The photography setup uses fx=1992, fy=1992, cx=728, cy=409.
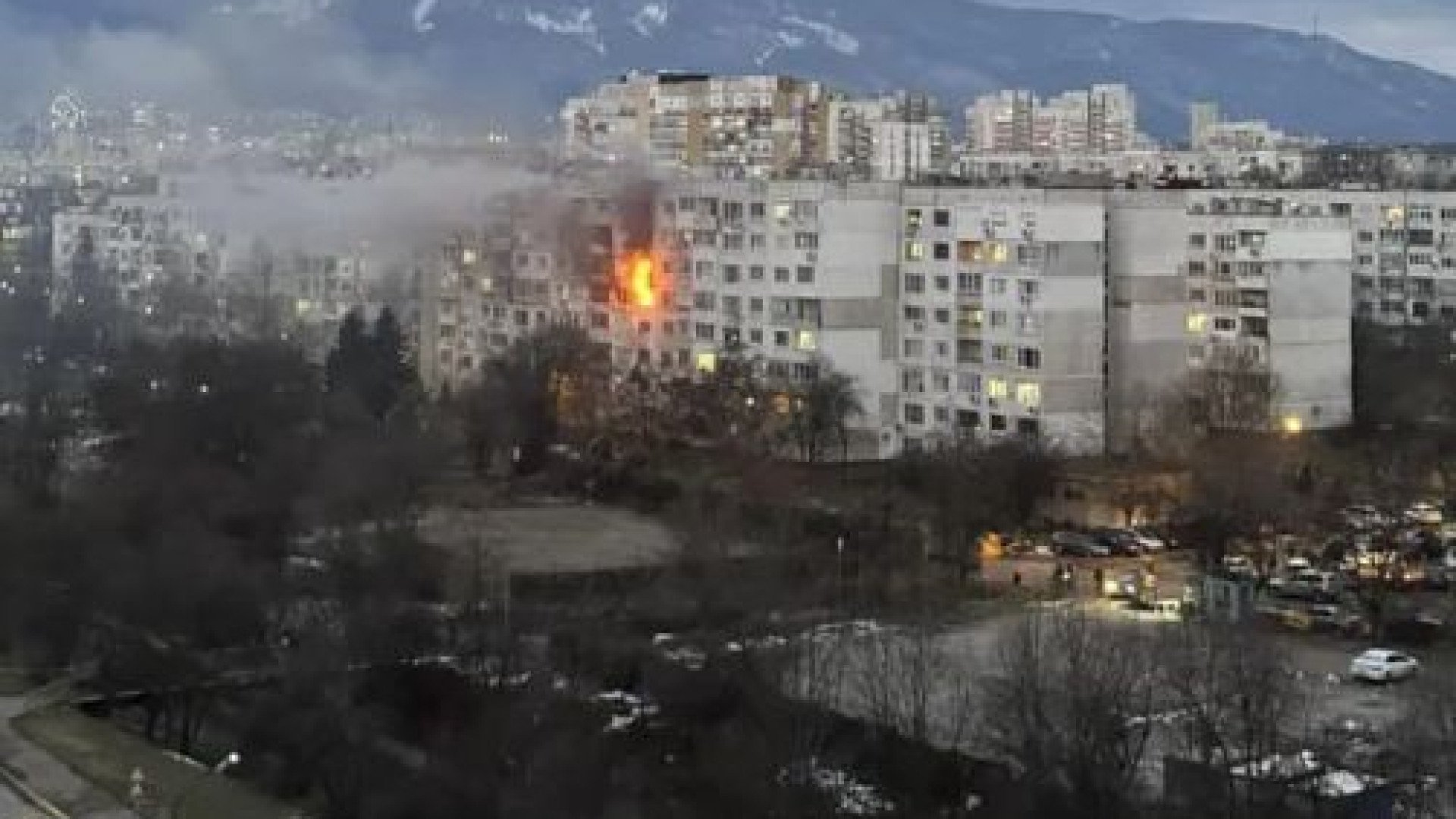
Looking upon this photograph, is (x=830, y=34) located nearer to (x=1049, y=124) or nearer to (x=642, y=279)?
(x=1049, y=124)

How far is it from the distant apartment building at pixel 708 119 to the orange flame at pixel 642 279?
4.09 m

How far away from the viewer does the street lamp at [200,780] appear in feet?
19.3

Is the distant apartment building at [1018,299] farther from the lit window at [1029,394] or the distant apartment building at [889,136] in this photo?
the distant apartment building at [889,136]

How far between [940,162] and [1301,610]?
15757 millimetres

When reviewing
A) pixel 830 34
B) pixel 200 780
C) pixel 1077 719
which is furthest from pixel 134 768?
pixel 830 34

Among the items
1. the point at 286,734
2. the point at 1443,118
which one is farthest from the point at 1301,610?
the point at 1443,118

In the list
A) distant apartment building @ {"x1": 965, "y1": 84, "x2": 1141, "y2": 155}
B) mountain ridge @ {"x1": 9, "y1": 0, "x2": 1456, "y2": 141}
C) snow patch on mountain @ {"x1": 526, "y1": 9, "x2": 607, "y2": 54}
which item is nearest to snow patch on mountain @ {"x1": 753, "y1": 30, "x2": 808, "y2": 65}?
mountain ridge @ {"x1": 9, "y1": 0, "x2": 1456, "y2": 141}

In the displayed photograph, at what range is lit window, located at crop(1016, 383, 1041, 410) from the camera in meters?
11.8

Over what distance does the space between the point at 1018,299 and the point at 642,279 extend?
121 inches

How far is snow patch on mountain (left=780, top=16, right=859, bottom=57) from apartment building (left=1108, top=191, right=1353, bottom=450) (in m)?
61.0

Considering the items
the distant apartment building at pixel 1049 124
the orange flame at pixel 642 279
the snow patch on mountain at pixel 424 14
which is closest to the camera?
the orange flame at pixel 642 279

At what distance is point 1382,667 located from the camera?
7199mm

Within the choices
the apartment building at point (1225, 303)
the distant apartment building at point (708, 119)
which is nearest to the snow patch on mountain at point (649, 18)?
the distant apartment building at point (708, 119)

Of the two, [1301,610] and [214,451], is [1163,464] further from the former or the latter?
[214,451]
